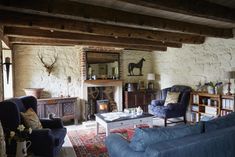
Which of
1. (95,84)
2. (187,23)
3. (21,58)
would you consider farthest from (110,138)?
(21,58)

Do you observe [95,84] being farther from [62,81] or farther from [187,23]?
[187,23]

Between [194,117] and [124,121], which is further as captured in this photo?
[194,117]

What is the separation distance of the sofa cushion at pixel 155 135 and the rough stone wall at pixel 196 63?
9.98ft

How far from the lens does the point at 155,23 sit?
3410 millimetres

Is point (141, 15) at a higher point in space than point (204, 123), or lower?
higher

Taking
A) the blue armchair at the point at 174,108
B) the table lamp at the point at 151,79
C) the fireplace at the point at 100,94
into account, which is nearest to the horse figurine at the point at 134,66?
the table lamp at the point at 151,79

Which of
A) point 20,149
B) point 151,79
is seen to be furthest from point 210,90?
point 20,149

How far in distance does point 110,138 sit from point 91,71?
3.90 meters

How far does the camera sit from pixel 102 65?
20.7 ft

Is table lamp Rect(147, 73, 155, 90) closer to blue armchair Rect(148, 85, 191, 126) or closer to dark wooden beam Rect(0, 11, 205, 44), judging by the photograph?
blue armchair Rect(148, 85, 191, 126)

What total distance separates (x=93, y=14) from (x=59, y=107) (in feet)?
10.7

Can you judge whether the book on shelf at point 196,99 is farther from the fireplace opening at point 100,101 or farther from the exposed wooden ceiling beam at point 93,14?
the fireplace opening at point 100,101

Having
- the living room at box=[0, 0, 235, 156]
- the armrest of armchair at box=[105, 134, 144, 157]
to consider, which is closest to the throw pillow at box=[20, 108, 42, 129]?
the living room at box=[0, 0, 235, 156]

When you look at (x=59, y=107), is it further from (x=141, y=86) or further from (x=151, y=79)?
(x=151, y=79)
